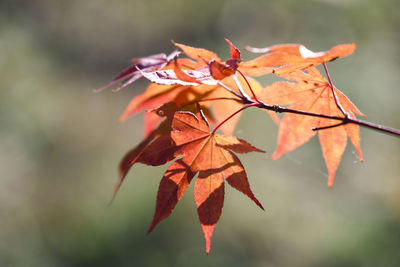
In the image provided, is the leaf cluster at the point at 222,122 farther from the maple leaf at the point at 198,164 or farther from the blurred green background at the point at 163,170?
the blurred green background at the point at 163,170

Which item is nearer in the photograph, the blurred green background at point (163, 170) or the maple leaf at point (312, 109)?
the maple leaf at point (312, 109)

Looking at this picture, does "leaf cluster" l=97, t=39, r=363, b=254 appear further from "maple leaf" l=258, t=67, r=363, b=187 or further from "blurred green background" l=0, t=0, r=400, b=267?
"blurred green background" l=0, t=0, r=400, b=267

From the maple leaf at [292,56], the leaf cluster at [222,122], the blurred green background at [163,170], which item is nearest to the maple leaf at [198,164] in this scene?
the leaf cluster at [222,122]

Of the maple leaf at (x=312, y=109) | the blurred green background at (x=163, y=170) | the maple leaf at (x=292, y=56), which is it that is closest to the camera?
the maple leaf at (x=292, y=56)

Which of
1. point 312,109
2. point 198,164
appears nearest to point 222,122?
point 198,164

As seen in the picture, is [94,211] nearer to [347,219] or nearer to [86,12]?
[347,219]

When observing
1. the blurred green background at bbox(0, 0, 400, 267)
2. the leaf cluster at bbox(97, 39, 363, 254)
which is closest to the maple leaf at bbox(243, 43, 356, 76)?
the leaf cluster at bbox(97, 39, 363, 254)

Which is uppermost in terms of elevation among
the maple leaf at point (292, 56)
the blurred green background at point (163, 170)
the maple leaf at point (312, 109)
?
the maple leaf at point (292, 56)

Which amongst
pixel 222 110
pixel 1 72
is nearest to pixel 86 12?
pixel 1 72
